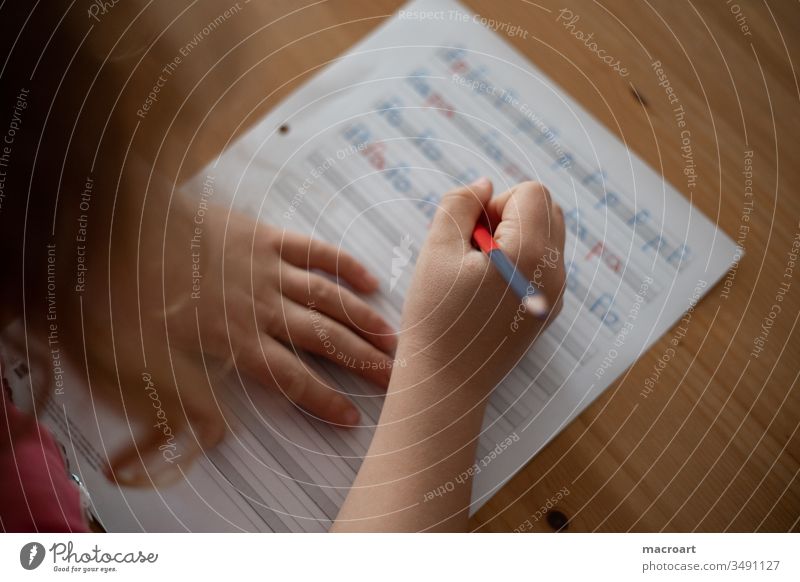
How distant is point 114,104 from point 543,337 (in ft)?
0.96

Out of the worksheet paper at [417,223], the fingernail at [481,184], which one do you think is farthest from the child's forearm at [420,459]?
the fingernail at [481,184]

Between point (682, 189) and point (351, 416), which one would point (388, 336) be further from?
point (682, 189)

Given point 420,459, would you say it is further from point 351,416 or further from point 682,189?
point 682,189

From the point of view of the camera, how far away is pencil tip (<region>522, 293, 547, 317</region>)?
15.1 inches

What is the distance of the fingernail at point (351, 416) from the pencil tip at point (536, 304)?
117 mm

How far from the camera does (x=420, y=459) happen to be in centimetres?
37

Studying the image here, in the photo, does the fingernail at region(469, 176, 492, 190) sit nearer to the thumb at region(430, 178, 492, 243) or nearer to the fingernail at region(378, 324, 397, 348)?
the thumb at region(430, 178, 492, 243)

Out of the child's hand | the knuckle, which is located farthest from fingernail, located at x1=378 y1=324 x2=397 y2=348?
the knuckle

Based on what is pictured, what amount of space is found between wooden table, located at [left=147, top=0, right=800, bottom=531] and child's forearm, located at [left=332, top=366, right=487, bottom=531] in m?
0.03

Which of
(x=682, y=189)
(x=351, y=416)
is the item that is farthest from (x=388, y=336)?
(x=682, y=189)

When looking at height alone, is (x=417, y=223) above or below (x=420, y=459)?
above

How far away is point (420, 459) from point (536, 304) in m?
0.11
